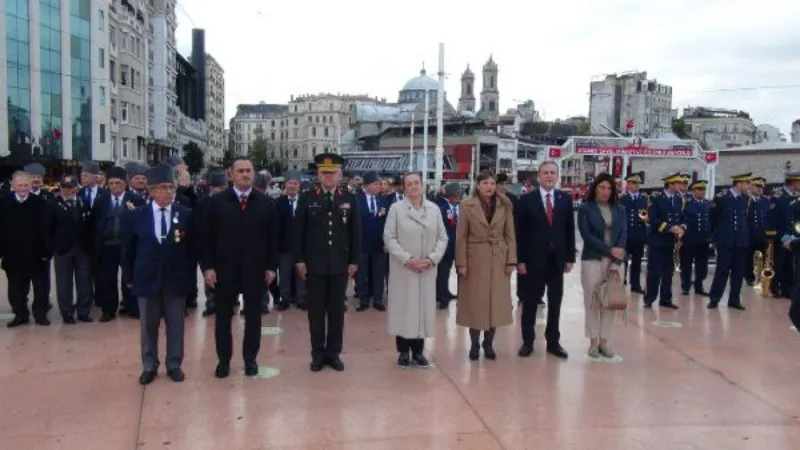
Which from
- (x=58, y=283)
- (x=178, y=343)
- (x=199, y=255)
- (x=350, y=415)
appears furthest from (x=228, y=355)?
(x=58, y=283)

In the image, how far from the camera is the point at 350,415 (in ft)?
16.4

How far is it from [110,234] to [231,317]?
10.2 feet

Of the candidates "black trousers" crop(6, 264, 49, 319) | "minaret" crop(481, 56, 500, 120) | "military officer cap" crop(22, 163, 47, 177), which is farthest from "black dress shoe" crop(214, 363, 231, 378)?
"minaret" crop(481, 56, 500, 120)

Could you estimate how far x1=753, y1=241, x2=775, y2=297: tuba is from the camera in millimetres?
10570

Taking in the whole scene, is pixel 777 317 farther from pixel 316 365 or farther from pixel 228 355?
pixel 228 355

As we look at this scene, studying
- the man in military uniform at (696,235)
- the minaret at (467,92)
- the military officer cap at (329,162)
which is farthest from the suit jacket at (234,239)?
the minaret at (467,92)

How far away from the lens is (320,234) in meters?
6.11

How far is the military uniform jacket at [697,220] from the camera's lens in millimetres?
10078

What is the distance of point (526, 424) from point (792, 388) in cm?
264

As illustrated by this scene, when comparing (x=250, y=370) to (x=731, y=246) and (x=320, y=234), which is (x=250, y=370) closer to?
(x=320, y=234)

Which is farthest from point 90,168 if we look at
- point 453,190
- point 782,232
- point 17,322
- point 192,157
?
point 192,157

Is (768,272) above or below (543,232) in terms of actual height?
below

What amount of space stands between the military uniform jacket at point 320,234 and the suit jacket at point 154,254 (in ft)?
3.13

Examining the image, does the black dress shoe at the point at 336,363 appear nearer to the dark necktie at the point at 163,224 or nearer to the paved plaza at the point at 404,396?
the paved plaza at the point at 404,396
